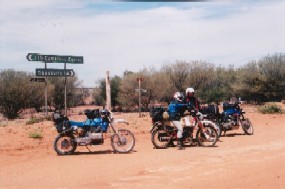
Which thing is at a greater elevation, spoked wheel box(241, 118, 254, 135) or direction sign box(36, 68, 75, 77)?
direction sign box(36, 68, 75, 77)

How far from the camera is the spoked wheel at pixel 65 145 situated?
465 inches

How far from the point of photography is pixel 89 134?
11.9 m

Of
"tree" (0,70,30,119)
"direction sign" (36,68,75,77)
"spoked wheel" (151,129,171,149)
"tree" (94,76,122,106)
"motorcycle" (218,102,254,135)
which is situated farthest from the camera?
"tree" (94,76,122,106)

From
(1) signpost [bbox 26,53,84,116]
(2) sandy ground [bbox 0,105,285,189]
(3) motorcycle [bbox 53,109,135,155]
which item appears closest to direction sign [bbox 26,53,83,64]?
(1) signpost [bbox 26,53,84,116]

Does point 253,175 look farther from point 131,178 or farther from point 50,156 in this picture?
point 50,156

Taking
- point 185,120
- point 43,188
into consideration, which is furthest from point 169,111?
point 43,188

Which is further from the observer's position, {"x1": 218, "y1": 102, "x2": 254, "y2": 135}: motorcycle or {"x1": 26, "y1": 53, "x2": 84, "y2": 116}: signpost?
{"x1": 26, "y1": 53, "x2": 84, "y2": 116}: signpost

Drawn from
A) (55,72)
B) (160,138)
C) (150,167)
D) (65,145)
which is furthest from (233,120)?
(55,72)

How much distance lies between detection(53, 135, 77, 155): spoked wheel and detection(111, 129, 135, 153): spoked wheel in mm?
1141

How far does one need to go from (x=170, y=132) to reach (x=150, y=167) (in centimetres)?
374

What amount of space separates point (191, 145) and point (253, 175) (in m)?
5.16

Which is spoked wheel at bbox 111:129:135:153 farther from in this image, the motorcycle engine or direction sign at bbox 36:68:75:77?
direction sign at bbox 36:68:75:77

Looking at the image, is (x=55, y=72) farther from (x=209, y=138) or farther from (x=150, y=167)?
(x=150, y=167)

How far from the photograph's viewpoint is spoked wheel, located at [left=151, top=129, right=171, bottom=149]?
12602 mm
